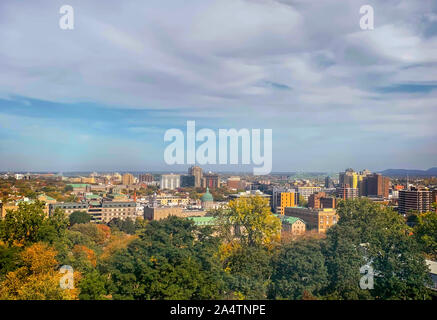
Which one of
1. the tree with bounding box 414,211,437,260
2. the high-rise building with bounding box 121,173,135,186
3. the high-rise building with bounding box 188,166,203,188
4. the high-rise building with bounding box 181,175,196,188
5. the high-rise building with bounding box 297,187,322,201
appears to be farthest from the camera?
the high-rise building with bounding box 121,173,135,186

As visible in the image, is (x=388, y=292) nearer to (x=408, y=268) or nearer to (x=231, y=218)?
(x=408, y=268)

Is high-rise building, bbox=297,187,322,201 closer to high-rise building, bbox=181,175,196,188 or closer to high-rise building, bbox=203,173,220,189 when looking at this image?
high-rise building, bbox=203,173,220,189

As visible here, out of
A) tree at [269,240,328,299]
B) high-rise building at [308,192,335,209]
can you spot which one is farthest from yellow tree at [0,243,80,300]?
high-rise building at [308,192,335,209]

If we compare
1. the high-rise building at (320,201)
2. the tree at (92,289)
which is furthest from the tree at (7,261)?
the high-rise building at (320,201)

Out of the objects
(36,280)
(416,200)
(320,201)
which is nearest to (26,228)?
(36,280)

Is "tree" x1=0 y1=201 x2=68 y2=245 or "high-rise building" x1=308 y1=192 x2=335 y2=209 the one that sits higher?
"tree" x1=0 y1=201 x2=68 y2=245

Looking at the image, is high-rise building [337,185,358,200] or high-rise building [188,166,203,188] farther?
high-rise building [188,166,203,188]

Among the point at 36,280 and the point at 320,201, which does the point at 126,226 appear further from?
the point at 320,201
